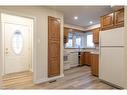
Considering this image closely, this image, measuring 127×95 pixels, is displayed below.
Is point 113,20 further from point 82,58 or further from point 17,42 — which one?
point 82,58

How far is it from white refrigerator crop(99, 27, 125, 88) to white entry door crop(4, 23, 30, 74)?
322 centimetres

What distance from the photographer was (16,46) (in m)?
5.21

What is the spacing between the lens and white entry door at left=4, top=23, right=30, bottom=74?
16.1ft

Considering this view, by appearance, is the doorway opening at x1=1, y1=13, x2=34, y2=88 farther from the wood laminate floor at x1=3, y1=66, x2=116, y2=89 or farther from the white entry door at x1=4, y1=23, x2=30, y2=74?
the wood laminate floor at x1=3, y1=66, x2=116, y2=89

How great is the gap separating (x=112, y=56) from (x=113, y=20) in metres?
1.05

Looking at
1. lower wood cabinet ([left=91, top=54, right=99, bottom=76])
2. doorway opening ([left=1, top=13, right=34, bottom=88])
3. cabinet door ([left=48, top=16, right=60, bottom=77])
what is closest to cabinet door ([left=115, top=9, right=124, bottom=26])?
lower wood cabinet ([left=91, top=54, right=99, bottom=76])

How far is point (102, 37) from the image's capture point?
3977 millimetres

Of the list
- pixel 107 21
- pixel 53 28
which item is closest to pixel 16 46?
pixel 53 28

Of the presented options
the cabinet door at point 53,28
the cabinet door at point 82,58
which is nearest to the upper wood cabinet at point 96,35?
the cabinet door at point 82,58

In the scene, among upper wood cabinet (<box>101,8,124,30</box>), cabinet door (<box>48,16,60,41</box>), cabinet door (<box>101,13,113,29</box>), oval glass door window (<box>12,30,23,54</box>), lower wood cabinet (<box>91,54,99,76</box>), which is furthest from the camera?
oval glass door window (<box>12,30,23,54</box>)

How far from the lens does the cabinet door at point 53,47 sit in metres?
4.18

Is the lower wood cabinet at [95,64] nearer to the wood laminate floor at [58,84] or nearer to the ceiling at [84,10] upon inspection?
the wood laminate floor at [58,84]

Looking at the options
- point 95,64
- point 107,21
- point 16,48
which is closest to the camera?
point 107,21
